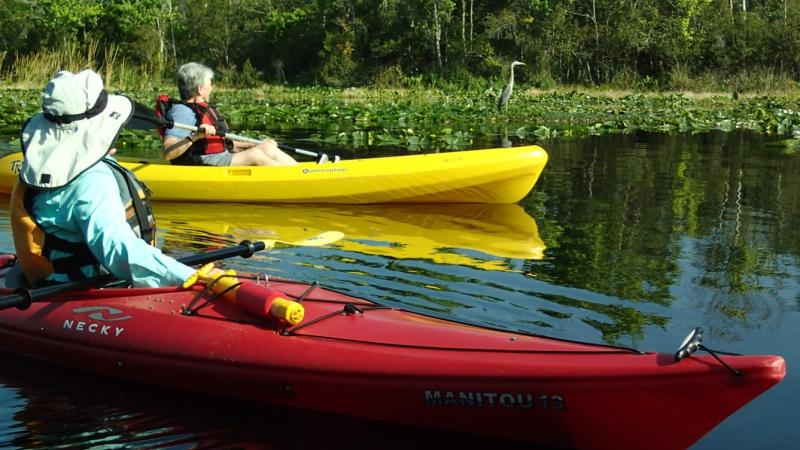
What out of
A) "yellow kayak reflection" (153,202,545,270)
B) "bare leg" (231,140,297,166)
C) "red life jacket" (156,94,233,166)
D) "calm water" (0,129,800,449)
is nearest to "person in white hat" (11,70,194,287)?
"calm water" (0,129,800,449)

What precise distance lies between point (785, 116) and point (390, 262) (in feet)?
40.7

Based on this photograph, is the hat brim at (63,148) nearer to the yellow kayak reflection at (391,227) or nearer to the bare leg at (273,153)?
the yellow kayak reflection at (391,227)

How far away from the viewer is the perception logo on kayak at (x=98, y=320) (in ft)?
13.6

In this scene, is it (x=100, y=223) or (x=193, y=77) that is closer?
(x=100, y=223)

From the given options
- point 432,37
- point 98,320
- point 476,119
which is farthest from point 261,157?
point 432,37

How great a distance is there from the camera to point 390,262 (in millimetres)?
6270

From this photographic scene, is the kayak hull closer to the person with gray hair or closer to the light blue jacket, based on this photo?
the light blue jacket

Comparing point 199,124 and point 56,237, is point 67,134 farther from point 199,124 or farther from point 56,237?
point 199,124

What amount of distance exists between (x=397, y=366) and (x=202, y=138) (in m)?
5.05

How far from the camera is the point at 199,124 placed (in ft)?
25.5

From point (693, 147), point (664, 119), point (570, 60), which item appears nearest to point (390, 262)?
point (693, 147)

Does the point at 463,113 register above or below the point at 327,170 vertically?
above

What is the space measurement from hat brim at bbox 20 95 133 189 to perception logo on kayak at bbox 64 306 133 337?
625 mm

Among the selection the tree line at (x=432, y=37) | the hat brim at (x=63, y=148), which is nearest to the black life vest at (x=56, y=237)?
the hat brim at (x=63, y=148)
